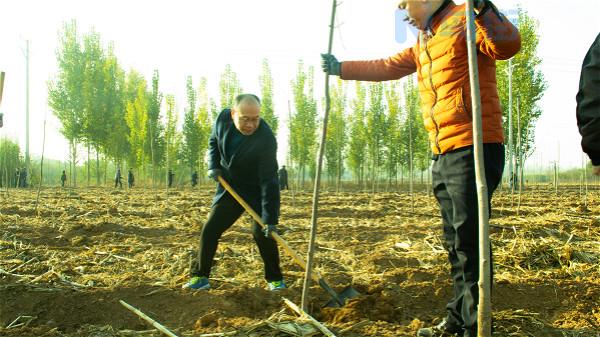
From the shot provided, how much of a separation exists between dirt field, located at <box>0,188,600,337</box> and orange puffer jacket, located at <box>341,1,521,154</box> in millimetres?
1034

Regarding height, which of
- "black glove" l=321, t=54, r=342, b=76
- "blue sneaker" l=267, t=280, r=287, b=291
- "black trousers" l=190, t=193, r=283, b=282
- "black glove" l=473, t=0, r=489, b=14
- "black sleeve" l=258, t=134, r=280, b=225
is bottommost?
"blue sneaker" l=267, t=280, r=287, b=291

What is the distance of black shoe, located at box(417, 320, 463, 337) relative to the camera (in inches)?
94.0

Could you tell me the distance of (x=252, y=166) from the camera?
11.9ft

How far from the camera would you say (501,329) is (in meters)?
2.56

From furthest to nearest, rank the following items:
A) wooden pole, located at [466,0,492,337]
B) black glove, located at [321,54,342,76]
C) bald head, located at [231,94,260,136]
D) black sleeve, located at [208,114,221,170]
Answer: black sleeve, located at [208,114,221,170]
bald head, located at [231,94,260,136]
black glove, located at [321,54,342,76]
wooden pole, located at [466,0,492,337]

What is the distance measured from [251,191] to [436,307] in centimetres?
159

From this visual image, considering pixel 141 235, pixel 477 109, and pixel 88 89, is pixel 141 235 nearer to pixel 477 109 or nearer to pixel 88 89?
pixel 477 109

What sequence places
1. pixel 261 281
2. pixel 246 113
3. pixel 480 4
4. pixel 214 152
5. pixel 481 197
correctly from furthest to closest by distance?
1. pixel 261 281
2. pixel 214 152
3. pixel 246 113
4. pixel 480 4
5. pixel 481 197

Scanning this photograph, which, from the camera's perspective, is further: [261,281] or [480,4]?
[261,281]

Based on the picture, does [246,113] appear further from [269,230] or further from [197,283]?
[197,283]

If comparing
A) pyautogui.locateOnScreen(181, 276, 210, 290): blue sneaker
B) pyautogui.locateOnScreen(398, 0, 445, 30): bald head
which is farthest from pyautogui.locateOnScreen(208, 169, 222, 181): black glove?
pyautogui.locateOnScreen(398, 0, 445, 30): bald head

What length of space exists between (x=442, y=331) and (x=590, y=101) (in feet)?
4.82

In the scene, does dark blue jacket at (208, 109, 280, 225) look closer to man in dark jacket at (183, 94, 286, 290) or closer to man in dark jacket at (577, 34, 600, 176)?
man in dark jacket at (183, 94, 286, 290)

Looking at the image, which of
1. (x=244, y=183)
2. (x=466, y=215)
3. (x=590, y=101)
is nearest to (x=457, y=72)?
(x=466, y=215)
